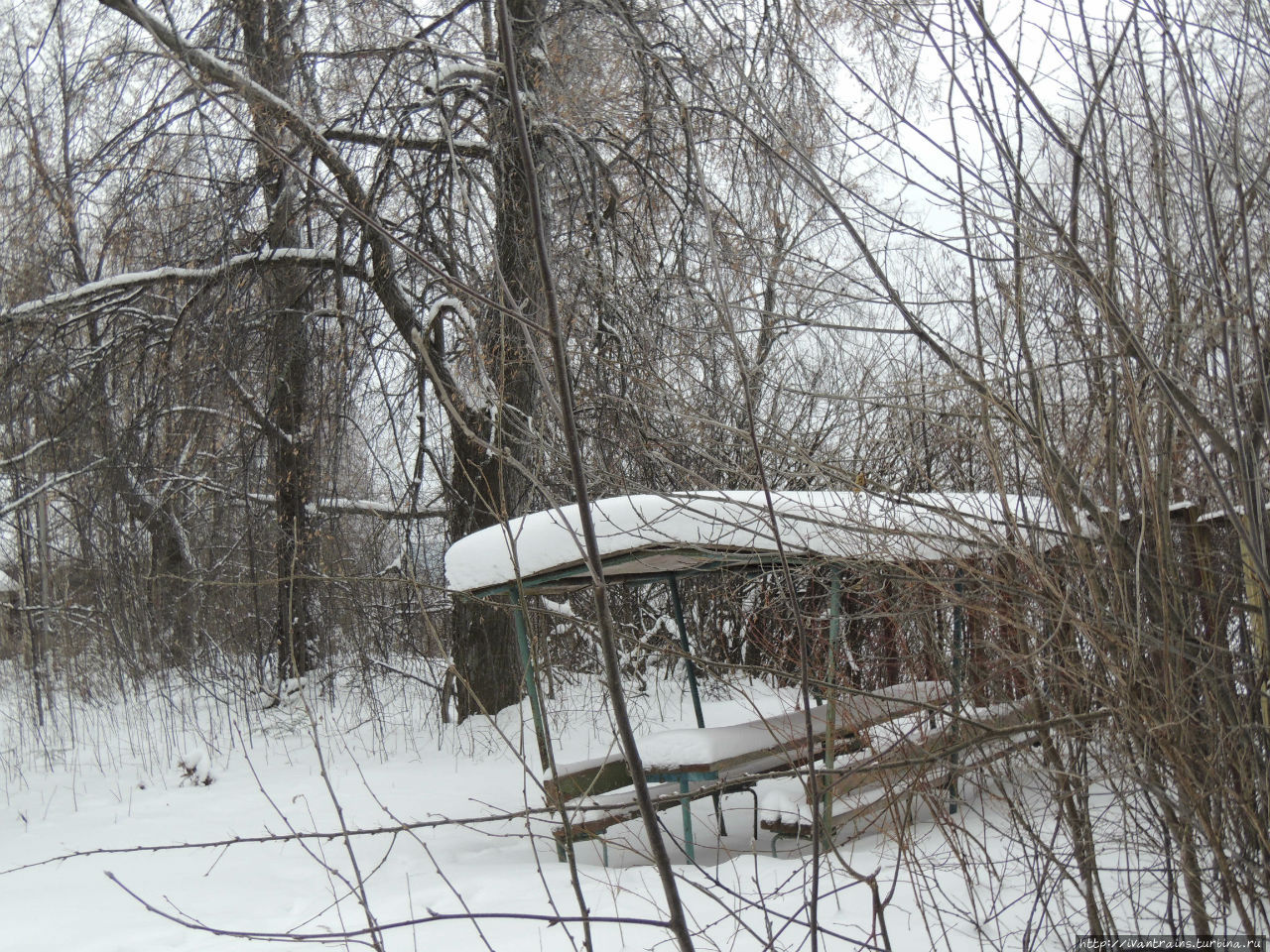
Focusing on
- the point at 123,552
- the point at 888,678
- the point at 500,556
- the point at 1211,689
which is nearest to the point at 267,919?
the point at 500,556

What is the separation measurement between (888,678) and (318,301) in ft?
17.0

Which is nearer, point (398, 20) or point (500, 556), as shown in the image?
point (500, 556)

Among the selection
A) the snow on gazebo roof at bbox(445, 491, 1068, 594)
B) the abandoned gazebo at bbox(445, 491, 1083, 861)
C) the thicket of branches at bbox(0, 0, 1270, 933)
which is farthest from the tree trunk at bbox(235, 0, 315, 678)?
the abandoned gazebo at bbox(445, 491, 1083, 861)

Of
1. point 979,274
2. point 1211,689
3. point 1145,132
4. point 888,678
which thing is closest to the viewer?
point 1211,689

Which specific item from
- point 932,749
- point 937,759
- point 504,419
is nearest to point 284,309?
point 504,419

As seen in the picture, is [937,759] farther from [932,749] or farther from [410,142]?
[410,142]

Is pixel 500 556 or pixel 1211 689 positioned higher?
pixel 500 556

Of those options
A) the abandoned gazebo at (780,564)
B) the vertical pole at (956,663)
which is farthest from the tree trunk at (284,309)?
the vertical pole at (956,663)

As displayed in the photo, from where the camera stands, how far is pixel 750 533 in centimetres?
372

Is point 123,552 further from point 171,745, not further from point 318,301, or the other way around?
point 318,301

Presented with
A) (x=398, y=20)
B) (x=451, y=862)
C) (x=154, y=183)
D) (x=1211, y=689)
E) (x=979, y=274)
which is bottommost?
(x=451, y=862)

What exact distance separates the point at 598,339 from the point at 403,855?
4043 mm

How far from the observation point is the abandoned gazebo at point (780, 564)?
275 cm

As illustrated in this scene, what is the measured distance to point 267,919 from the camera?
392 centimetres
